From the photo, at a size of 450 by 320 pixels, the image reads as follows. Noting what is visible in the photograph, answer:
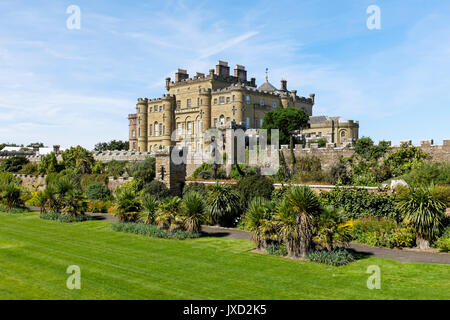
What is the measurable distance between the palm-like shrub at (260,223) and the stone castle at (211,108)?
Result: 116 ft

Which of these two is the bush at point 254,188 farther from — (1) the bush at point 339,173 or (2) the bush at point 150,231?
(1) the bush at point 339,173

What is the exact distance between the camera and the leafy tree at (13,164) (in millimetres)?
50094

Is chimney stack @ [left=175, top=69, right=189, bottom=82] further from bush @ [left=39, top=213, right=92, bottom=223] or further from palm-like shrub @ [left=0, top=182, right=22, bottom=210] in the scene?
bush @ [left=39, top=213, right=92, bottom=223]

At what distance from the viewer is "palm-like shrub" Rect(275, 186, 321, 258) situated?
13.1 m

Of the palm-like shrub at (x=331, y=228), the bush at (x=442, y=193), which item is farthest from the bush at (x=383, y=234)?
the palm-like shrub at (x=331, y=228)

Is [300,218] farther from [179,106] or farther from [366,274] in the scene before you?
[179,106]

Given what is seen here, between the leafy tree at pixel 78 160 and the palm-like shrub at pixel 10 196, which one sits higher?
the leafy tree at pixel 78 160

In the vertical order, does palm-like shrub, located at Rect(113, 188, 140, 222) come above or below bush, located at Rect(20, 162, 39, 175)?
below

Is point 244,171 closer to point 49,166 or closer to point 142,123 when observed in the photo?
point 49,166

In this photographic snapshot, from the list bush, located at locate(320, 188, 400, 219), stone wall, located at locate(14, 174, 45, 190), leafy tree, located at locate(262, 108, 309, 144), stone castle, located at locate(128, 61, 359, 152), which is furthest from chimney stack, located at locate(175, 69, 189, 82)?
bush, located at locate(320, 188, 400, 219)

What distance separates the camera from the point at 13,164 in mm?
50969

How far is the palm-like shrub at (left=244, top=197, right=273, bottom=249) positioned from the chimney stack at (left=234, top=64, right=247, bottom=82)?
4884cm

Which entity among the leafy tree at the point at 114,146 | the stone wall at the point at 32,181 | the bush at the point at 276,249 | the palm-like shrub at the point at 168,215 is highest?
the leafy tree at the point at 114,146

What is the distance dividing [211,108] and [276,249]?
4384cm
